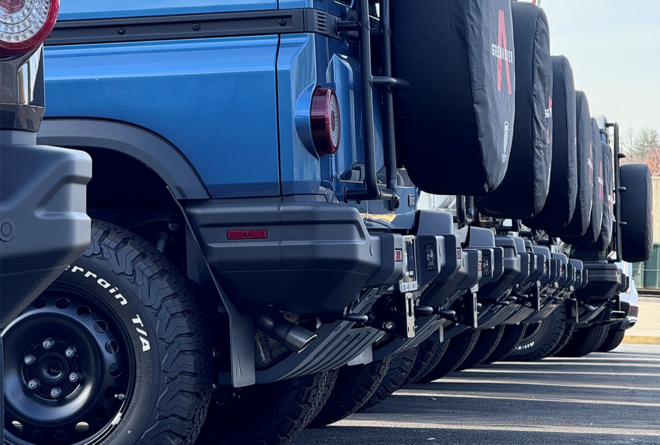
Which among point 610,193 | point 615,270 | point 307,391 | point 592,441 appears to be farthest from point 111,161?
point 615,270

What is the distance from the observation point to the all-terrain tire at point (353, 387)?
5.61 meters

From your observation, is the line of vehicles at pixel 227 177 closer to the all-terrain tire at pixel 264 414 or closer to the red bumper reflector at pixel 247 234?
the red bumper reflector at pixel 247 234

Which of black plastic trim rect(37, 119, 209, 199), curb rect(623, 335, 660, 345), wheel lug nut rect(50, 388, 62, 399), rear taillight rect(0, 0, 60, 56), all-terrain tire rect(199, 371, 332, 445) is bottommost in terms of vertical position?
curb rect(623, 335, 660, 345)

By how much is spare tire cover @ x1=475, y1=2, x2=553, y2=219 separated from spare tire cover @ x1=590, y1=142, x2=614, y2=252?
13.4ft

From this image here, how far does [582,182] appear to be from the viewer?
735cm

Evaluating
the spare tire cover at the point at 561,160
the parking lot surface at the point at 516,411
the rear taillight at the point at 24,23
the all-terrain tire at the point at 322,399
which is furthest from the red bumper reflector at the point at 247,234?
the spare tire cover at the point at 561,160

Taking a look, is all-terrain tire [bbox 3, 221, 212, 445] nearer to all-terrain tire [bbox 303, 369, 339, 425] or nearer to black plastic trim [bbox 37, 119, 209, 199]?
black plastic trim [bbox 37, 119, 209, 199]

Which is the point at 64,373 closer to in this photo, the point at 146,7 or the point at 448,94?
the point at 146,7

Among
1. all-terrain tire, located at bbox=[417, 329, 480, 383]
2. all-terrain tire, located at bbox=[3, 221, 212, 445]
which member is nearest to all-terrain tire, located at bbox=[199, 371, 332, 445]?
all-terrain tire, located at bbox=[3, 221, 212, 445]

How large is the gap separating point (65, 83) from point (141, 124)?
29 centimetres

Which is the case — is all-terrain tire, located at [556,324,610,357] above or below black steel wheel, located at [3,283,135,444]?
below

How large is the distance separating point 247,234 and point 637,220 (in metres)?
7.42

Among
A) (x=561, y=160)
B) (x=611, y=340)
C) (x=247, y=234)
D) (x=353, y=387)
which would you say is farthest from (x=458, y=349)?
(x=611, y=340)

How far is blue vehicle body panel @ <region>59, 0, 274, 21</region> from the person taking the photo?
12.1ft
